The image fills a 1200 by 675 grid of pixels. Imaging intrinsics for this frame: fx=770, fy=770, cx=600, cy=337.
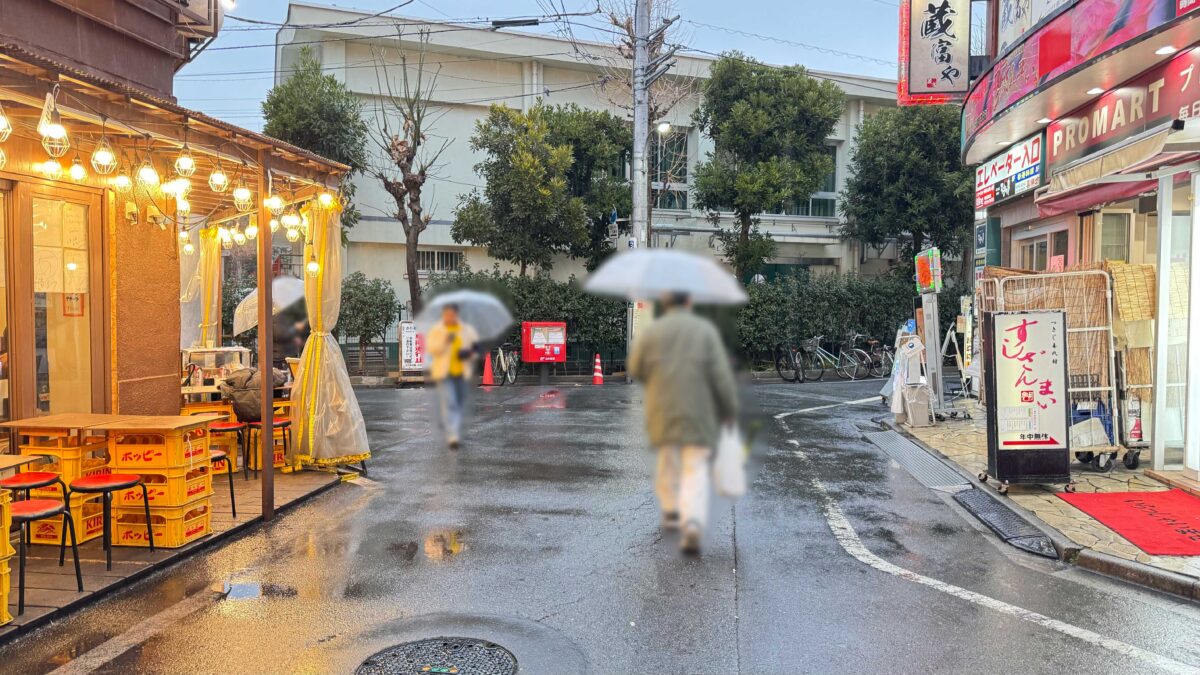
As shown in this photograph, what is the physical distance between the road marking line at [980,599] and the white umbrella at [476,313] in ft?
23.7

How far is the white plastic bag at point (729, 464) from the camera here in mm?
724

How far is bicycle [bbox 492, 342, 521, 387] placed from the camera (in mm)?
7602

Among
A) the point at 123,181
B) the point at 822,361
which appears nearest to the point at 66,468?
the point at 123,181

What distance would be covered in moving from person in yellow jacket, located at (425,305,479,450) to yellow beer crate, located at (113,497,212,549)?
8875mm

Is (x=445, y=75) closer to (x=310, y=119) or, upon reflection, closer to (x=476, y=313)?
(x=476, y=313)

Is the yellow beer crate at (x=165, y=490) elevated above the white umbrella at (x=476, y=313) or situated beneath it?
situated beneath

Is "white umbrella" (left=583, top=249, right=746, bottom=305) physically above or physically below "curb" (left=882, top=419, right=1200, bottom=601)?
above

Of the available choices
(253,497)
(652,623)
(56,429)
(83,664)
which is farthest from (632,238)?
(253,497)

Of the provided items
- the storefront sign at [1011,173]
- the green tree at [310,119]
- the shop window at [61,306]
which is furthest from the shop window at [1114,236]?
the shop window at [61,306]

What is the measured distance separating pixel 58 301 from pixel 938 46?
1748 centimetres

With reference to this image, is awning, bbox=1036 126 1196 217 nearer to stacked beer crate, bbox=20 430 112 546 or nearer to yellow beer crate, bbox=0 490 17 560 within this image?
yellow beer crate, bbox=0 490 17 560

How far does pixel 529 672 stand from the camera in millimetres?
5938

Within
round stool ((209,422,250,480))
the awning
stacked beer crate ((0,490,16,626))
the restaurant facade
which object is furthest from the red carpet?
round stool ((209,422,250,480))

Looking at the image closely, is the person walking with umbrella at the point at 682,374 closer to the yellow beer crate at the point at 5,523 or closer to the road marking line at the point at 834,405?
the yellow beer crate at the point at 5,523
